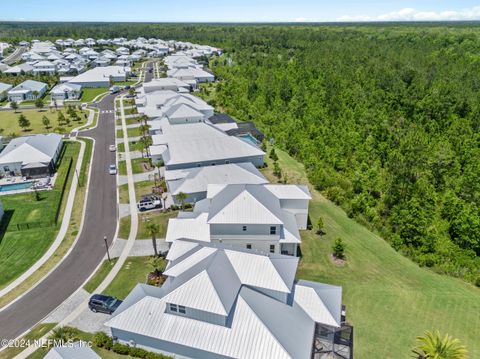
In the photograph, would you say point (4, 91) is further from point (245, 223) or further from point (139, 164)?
point (245, 223)

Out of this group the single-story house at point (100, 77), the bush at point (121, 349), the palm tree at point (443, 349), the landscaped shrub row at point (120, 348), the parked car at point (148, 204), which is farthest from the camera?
the single-story house at point (100, 77)

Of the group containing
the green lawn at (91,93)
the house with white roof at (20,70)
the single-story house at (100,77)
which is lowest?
the green lawn at (91,93)

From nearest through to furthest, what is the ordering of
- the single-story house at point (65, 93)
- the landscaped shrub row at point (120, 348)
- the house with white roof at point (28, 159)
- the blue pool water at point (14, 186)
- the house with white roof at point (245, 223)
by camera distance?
the landscaped shrub row at point (120, 348)
the house with white roof at point (245, 223)
the blue pool water at point (14, 186)
the house with white roof at point (28, 159)
the single-story house at point (65, 93)

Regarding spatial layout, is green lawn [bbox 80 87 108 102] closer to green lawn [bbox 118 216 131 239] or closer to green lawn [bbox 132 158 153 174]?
green lawn [bbox 132 158 153 174]

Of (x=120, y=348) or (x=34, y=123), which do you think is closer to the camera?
(x=120, y=348)

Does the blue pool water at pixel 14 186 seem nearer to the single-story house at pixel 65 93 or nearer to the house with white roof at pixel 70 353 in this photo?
the house with white roof at pixel 70 353

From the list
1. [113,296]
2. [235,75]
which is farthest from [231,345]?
[235,75]

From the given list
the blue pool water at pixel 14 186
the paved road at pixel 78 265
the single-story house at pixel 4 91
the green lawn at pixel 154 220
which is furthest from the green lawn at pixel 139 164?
the single-story house at pixel 4 91

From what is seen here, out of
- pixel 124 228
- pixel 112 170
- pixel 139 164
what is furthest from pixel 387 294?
pixel 112 170
